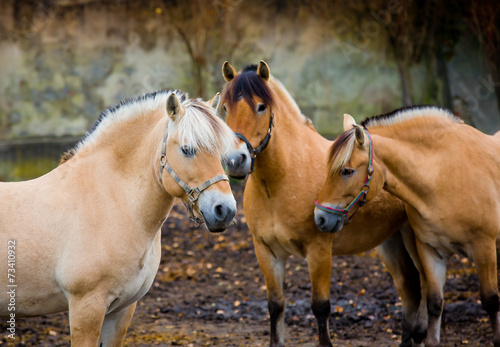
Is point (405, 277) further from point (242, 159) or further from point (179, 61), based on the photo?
point (179, 61)

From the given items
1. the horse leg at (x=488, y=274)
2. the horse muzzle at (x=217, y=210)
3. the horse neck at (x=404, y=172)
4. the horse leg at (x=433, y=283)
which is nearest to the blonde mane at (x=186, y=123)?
the horse muzzle at (x=217, y=210)

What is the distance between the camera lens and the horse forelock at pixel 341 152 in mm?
3883

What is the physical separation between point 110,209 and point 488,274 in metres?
2.63

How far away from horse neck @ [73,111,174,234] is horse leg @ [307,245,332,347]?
1366 millimetres

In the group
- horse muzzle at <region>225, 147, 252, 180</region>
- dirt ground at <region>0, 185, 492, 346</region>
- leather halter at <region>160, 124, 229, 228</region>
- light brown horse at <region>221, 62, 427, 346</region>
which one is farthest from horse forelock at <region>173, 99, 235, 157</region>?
dirt ground at <region>0, 185, 492, 346</region>

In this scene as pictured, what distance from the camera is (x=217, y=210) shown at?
9.46 ft

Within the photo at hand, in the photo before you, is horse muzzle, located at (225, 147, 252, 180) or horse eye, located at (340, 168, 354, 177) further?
horse eye, located at (340, 168, 354, 177)

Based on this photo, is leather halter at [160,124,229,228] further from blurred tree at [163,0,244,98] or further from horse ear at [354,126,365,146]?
blurred tree at [163,0,244,98]

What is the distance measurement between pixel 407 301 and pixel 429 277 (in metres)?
0.57

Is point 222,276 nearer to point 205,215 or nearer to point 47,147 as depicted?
point 205,215

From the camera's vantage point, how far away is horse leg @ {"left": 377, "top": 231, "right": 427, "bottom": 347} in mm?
4660

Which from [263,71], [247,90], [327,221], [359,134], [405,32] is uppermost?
[405,32]

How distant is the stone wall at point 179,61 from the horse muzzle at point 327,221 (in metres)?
6.18

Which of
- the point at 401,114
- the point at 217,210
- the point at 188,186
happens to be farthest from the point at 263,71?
the point at 217,210
